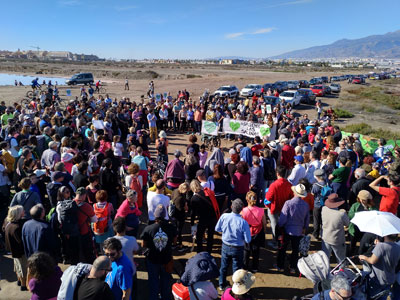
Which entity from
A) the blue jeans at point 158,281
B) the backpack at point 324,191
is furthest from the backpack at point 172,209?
the backpack at point 324,191

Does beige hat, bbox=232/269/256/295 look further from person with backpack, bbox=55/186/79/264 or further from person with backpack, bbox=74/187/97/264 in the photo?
person with backpack, bbox=55/186/79/264

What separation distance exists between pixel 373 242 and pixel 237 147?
462cm

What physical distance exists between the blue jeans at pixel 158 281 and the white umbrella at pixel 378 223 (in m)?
3.17

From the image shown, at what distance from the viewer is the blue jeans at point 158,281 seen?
Answer: 14.5 feet

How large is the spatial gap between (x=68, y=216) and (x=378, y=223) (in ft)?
16.6

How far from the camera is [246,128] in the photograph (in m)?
13.9

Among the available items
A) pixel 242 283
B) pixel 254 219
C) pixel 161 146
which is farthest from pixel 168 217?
pixel 161 146

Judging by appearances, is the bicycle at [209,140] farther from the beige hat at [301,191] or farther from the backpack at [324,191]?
the beige hat at [301,191]

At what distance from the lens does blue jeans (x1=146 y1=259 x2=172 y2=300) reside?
4414 millimetres

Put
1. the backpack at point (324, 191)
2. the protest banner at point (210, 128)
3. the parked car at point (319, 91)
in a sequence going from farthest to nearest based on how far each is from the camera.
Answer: the parked car at point (319, 91) < the protest banner at point (210, 128) < the backpack at point (324, 191)

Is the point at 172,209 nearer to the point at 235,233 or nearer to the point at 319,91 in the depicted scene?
the point at 235,233

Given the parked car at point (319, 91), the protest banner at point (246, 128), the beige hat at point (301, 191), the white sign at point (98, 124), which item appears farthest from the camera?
the parked car at point (319, 91)

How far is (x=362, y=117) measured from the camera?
81.8 ft

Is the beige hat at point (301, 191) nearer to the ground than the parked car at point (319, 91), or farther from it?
nearer to the ground
